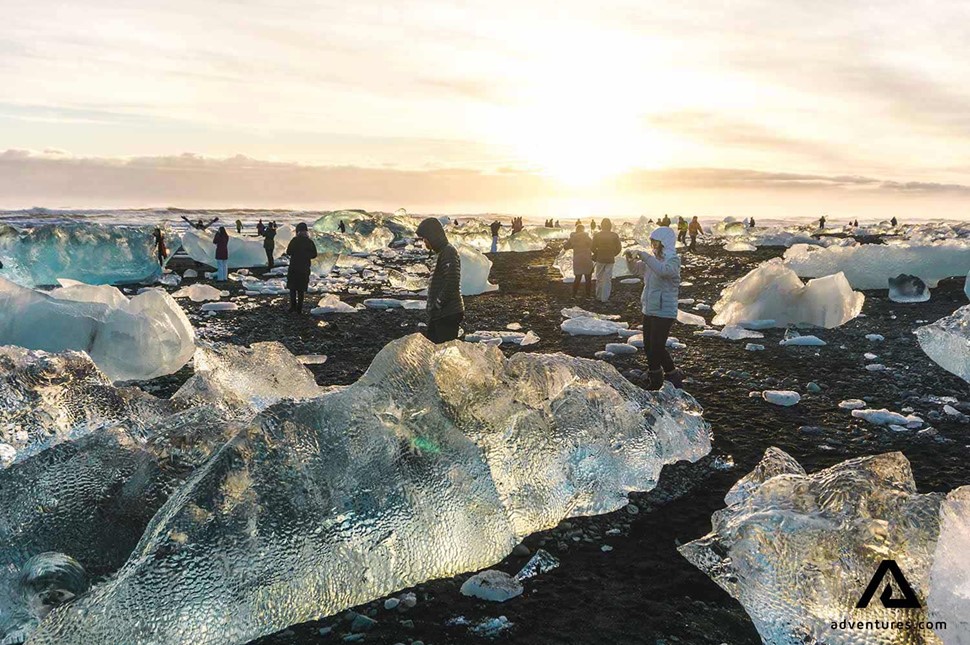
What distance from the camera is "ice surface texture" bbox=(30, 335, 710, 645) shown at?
2.70 m

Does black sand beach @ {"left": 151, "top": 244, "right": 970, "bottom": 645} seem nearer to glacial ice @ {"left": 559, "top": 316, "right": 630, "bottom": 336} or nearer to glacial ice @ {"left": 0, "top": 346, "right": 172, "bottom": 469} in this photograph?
glacial ice @ {"left": 559, "top": 316, "right": 630, "bottom": 336}

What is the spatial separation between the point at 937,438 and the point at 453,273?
4285 millimetres

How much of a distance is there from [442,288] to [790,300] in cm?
642

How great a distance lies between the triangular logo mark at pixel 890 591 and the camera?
2.75 m

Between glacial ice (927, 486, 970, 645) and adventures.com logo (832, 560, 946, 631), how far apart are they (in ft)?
0.26

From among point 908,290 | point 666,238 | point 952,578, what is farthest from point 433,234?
point 908,290

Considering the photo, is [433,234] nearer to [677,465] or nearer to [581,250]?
[677,465]

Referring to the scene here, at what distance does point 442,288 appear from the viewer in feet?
20.9

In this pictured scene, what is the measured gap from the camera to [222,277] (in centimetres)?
1770

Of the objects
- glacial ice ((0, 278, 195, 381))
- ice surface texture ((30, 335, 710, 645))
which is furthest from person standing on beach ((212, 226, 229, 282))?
ice surface texture ((30, 335, 710, 645))

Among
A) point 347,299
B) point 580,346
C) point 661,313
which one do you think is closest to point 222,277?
point 347,299

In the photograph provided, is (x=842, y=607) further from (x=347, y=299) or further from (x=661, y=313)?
(x=347, y=299)

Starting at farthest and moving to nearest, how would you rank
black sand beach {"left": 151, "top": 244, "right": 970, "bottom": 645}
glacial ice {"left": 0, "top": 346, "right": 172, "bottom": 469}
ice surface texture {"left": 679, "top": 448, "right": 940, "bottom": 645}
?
glacial ice {"left": 0, "top": 346, "right": 172, "bottom": 469}
black sand beach {"left": 151, "top": 244, "right": 970, "bottom": 645}
ice surface texture {"left": 679, "top": 448, "right": 940, "bottom": 645}

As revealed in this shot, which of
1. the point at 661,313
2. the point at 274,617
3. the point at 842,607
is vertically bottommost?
Answer: the point at 274,617
